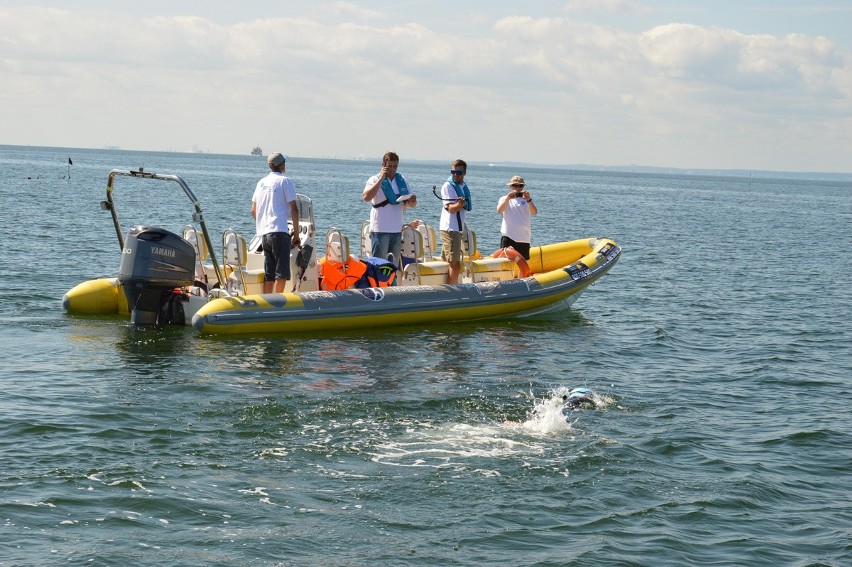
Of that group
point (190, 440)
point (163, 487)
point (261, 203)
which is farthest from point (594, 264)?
point (163, 487)

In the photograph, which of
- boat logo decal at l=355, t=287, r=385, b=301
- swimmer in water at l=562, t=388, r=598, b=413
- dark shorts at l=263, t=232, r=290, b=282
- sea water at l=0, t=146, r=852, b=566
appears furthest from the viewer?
boat logo decal at l=355, t=287, r=385, b=301

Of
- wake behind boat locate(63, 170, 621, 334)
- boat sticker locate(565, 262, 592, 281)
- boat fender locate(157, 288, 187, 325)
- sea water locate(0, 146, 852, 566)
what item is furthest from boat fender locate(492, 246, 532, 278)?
boat fender locate(157, 288, 187, 325)

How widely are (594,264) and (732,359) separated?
2.80m

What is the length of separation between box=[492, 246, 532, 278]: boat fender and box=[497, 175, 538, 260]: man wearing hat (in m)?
0.08

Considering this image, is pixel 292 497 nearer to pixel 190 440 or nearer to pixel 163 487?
pixel 163 487

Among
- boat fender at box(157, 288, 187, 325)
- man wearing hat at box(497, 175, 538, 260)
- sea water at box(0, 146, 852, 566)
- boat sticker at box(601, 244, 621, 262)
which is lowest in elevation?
sea water at box(0, 146, 852, 566)

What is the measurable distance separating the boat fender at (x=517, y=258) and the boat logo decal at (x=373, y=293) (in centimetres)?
250

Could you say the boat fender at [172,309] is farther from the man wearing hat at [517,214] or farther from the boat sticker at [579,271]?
the boat sticker at [579,271]

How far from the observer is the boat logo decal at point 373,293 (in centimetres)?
1222

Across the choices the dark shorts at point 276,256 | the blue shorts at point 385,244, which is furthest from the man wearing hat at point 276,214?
the blue shorts at point 385,244

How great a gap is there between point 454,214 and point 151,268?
3833 millimetres

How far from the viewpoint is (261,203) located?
452 inches

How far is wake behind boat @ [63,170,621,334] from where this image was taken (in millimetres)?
11281

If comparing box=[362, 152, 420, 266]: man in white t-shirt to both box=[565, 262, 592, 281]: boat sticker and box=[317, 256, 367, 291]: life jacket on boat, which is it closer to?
box=[317, 256, 367, 291]: life jacket on boat
